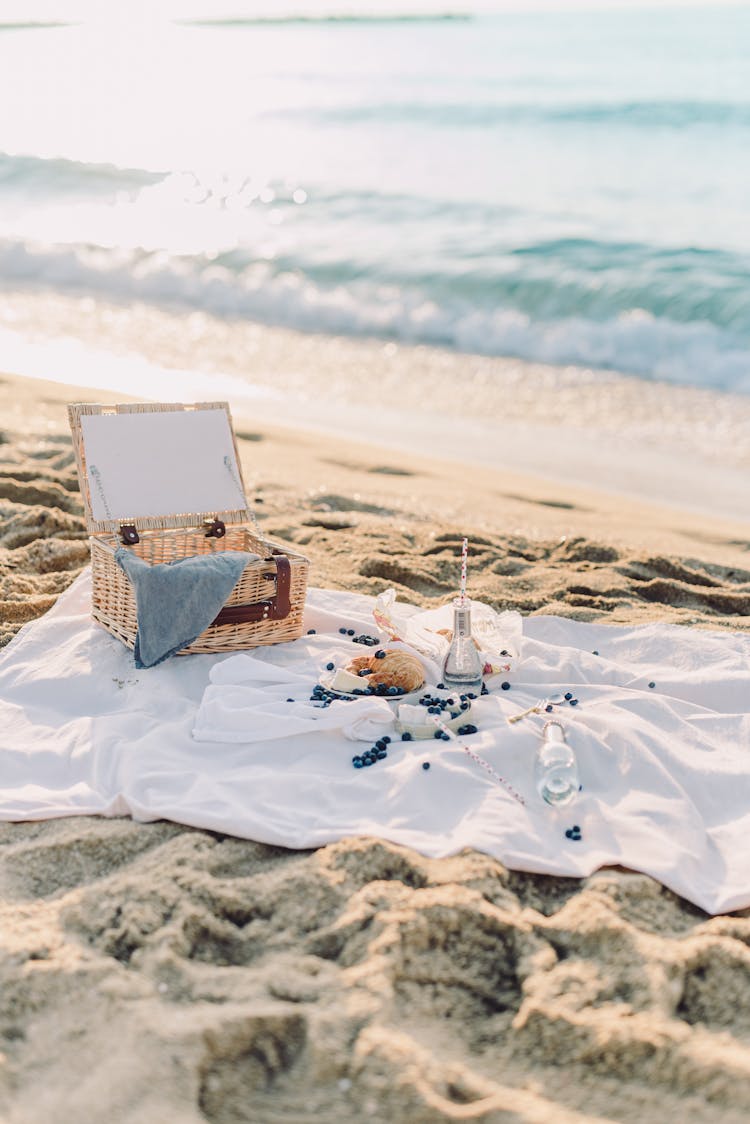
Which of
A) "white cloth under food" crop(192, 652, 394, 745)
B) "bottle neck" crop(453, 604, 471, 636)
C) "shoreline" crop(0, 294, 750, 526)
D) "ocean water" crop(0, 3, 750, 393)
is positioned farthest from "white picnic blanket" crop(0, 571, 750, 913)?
"ocean water" crop(0, 3, 750, 393)

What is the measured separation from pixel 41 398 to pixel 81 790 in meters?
4.91

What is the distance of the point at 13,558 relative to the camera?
4.62 m

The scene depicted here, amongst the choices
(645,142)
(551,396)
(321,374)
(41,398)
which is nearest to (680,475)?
(551,396)

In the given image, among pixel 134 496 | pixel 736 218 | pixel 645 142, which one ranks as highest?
pixel 645 142

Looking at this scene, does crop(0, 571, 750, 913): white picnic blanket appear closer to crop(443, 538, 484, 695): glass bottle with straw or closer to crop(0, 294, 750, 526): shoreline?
crop(443, 538, 484, 695): glass bottle with straw

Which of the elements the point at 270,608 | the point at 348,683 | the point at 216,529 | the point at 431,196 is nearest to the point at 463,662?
the point at 348,683

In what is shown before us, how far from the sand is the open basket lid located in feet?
5.04

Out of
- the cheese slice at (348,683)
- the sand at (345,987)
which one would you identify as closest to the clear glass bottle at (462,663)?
the cheese slice at (348,683)

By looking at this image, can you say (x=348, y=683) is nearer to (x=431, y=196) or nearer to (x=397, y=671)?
(x=397, y=671)

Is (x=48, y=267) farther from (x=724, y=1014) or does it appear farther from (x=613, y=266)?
(x=724, y=1014)

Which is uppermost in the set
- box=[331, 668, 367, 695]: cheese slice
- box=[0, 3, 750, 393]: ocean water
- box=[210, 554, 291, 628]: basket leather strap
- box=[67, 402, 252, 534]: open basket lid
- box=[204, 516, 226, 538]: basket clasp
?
box=[0, 3, 750, 393]: ocean water

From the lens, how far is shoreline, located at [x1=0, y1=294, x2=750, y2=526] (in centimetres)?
662

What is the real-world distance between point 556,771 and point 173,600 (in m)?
1.35

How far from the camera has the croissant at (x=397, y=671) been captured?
3.31 meters
